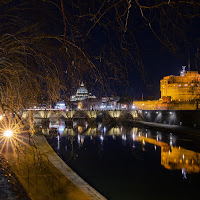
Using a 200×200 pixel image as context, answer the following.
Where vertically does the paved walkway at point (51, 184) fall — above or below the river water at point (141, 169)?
above

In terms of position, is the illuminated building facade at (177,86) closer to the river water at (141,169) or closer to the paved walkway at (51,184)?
the river water at (141,169)

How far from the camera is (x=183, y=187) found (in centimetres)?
1331

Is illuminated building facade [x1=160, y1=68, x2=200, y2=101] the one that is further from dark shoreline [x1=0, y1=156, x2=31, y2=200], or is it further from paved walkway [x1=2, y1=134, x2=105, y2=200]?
dark shoreline [x1=0, y1=156, x2=31, y2=200]

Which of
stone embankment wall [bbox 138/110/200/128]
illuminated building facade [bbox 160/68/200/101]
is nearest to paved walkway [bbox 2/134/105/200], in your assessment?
stone embankment wall [bbox 138/110/200/128]

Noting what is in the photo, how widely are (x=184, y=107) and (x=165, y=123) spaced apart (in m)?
6.34

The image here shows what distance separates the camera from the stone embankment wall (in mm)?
36000

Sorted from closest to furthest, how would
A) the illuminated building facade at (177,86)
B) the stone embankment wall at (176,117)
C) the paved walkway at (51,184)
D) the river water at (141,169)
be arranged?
the paved walkway at (51,184) < the river water at (141,169) < the stone embankment wall at (176,117) < the illuminated building facade at (177,86)

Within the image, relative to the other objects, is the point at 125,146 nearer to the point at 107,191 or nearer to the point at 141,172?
the point at 141,172

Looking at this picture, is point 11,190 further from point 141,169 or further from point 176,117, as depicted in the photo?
point 176,117

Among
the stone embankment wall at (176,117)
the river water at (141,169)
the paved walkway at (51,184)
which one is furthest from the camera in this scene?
the stone embankment wall at (176,117)

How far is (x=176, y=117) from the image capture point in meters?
40.9

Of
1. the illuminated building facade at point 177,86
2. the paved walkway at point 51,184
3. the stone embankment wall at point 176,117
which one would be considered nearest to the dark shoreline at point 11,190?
the paved walkway at point 51,184

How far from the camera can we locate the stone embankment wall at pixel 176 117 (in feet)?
118

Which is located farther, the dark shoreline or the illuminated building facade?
the illuminated building facade
